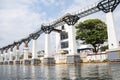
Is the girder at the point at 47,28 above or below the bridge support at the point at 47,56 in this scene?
above

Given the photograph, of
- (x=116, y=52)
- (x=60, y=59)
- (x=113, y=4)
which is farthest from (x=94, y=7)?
(x=60, y=59)

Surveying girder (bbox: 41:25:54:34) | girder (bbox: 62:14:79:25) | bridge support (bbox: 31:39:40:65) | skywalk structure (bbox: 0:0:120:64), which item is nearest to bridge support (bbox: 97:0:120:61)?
skywalk structure (bbox: 0:0:120:64)

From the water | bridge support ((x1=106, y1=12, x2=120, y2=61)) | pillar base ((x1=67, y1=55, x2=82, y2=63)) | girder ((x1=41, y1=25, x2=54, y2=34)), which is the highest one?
girder ((x1=41, y1=25, x2=54, y2=34))

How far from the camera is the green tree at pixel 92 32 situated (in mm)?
55594

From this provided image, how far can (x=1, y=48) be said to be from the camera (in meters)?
126

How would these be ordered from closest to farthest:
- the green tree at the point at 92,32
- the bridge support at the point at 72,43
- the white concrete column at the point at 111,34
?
the white concrete column at the point at 111,34 < the bridge support at the point at 72,43 < the green tree at the point at 92,32

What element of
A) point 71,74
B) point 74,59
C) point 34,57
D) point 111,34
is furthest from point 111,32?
point 34,57

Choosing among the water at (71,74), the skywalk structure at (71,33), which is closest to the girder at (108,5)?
the skywalk structure at (71,33)

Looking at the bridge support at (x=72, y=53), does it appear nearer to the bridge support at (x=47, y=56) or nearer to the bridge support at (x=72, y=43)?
the bridge support at (x=72, y=43)

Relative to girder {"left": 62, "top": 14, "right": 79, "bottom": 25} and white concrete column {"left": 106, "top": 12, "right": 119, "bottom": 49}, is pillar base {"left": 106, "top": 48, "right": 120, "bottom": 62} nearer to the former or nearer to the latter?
white concrete column {"left": 106, "top": 12, "right": 119, "bottom": 49}

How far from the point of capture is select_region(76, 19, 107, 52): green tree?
2189 inches

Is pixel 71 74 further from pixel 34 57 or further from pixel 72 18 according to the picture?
pixel 34 57

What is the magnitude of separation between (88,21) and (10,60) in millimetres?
64925

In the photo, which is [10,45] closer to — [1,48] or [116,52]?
[1,48]
